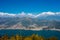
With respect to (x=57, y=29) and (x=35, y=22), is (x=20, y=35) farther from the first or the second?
(x=57, y=29)

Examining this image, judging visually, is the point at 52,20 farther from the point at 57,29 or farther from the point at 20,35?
the point at 20,35

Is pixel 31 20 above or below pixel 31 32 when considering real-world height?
above

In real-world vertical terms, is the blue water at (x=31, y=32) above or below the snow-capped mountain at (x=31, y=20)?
below

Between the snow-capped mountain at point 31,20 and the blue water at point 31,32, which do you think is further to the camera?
the snow-capped mountain at point 31,20

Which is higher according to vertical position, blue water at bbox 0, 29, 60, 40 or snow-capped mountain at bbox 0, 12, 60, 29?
snow-capped mountain at bbox 0, 12, 60, 29

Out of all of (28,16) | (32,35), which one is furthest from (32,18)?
(32,35)

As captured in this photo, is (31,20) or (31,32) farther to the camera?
(31,20)

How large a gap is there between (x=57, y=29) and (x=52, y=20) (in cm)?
37

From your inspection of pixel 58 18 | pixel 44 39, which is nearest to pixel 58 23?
pixel 58 18

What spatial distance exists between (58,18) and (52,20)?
0.73 ft

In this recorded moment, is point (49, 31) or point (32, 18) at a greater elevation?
point (32, 18)

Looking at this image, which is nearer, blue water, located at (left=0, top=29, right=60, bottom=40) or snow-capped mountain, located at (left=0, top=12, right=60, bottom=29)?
blue water, located at (left=0, top=29, right=60, bottom=40)

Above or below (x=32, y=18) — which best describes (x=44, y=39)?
below

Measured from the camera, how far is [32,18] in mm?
7066
